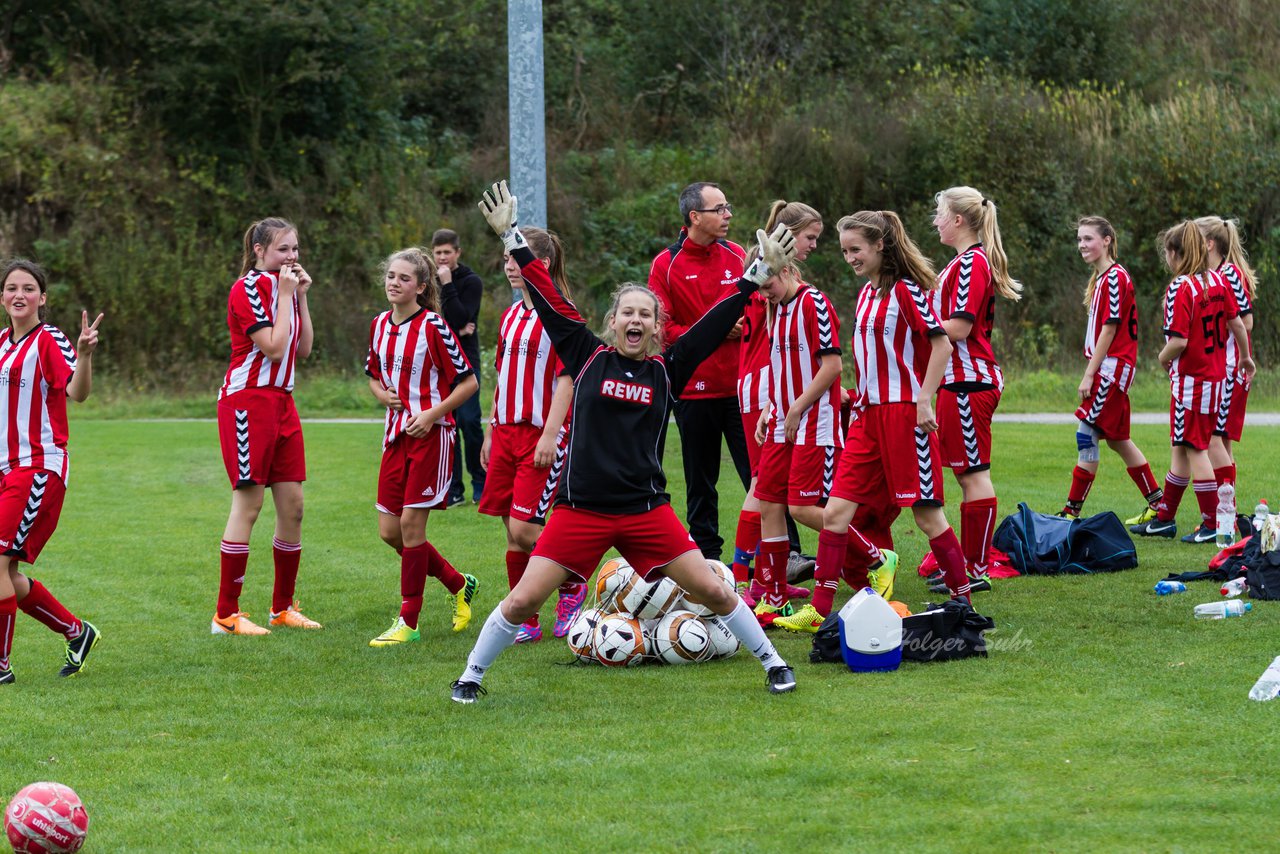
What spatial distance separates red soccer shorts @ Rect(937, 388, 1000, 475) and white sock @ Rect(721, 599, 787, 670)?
246cm

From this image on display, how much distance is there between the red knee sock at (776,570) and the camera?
7.84m

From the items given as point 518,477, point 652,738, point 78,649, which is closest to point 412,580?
point 518,477

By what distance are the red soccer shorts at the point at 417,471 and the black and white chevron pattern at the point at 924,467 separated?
2.38 m

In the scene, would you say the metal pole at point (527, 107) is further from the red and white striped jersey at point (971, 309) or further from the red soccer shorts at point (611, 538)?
the red soccer shorts at point (611, 538)

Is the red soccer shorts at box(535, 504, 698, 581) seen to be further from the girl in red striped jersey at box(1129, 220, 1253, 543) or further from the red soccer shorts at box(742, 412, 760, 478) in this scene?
the girl in red striped jersey at box(1129, 220, 1253, 543)

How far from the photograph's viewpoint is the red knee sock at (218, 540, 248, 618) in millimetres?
7914

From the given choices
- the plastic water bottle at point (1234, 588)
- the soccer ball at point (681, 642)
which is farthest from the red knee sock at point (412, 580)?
the plastic water bottle at point (1234, 588)

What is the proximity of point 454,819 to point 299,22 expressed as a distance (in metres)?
22.5

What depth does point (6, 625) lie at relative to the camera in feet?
22.3

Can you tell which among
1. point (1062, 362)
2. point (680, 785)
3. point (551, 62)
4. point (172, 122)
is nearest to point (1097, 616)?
point (680, 785)

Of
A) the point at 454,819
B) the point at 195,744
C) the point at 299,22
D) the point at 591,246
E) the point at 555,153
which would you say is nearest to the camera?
the point at 454,819

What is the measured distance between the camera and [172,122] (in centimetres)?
2644

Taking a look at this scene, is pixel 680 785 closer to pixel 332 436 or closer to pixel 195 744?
pixel 195 744

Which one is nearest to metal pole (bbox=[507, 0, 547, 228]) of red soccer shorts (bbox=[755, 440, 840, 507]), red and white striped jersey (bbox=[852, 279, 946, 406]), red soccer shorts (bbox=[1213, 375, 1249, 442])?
red soccer shorts (bbox=[755, 440, 840, 507])
